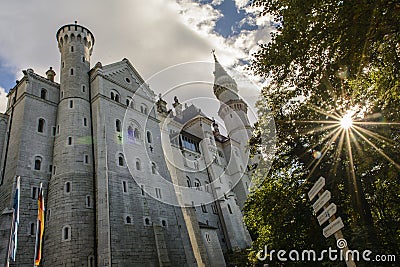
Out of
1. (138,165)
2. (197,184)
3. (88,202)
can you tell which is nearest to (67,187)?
(88,202)

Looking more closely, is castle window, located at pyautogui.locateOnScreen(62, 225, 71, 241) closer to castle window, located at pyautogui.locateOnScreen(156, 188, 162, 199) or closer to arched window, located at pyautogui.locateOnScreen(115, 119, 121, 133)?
castle window, located at pyautogui.locateOnScreen(156, 188, 162, 199)

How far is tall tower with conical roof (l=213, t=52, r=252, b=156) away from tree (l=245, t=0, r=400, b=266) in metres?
35.6

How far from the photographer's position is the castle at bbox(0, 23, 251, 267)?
Answer: 21625 millimetres

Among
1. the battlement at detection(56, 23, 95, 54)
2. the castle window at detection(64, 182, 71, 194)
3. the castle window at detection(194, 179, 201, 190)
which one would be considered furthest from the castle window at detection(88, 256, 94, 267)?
the battlement at detection(56, 23, 95, 54)

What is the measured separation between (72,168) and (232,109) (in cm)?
3813

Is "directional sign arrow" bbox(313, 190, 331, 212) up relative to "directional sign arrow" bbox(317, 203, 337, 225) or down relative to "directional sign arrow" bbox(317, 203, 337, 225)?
up

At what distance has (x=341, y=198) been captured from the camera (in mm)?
15859

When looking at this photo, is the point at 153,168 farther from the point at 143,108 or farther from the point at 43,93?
the point at 43,93

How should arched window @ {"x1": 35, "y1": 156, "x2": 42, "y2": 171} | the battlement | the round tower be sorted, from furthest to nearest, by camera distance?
1. the battlement
2. arched window @ {"x1": 35, "y1": 156, "x2": 42, "y2": 171}
3. the round tower

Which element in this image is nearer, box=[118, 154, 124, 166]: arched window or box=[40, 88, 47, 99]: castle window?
box=[118, 154, 124, 166]: arched window

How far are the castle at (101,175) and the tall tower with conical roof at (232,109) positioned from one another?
17108mm

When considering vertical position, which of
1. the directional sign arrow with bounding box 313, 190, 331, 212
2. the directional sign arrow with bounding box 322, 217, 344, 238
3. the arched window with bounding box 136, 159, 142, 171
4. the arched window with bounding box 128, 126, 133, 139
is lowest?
the directional sign arrow with bounding box 322, 217, 344, 238

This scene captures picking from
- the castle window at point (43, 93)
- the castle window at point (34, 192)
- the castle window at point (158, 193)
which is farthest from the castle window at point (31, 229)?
the castle window at point (43, 93)

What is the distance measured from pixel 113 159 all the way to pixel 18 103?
11.2 m
